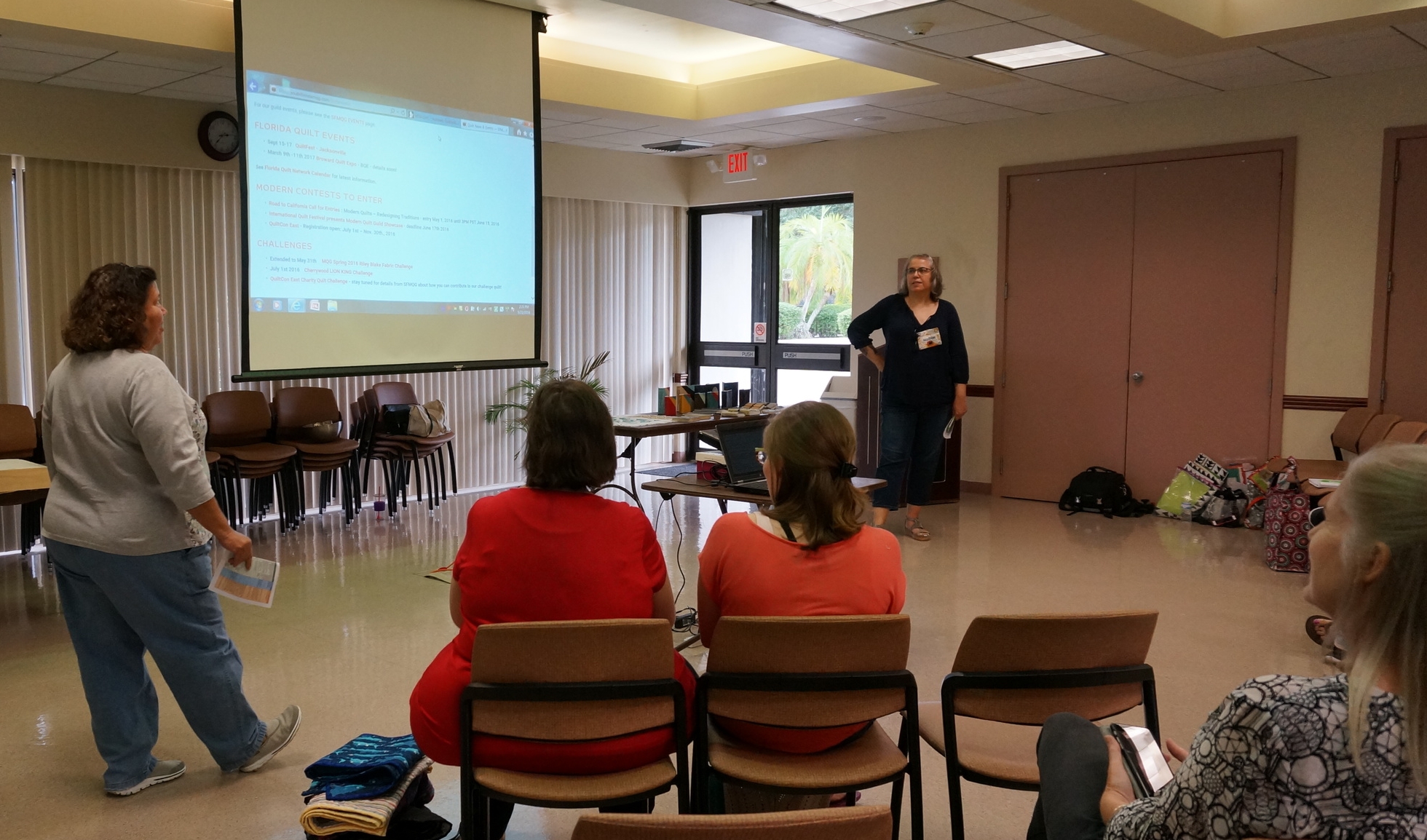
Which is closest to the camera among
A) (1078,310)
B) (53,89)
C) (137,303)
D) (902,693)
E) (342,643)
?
(902,693)

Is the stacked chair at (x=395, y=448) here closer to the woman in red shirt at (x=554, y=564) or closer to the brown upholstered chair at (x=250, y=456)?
the brown upholstered chair at (x=250, y=456)

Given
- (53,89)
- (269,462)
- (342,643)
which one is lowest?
(342,643)

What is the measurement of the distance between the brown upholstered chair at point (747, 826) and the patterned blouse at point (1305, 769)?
44 cm

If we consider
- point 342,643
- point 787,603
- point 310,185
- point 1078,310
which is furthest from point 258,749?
point 1078,310

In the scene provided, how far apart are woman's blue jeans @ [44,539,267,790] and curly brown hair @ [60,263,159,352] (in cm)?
56

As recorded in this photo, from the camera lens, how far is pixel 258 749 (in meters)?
3.20

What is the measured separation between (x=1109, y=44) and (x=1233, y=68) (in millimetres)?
1066

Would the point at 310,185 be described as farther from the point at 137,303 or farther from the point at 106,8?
the point at 137,303

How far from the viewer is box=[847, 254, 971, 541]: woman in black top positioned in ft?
20.7

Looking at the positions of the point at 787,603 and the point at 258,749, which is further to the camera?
the point at 258,749

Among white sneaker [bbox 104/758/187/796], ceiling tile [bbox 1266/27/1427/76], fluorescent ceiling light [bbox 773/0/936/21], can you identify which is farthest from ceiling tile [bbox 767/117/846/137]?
white sneaker [bbox 104/758/187/796]

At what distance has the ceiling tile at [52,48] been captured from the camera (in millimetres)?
5062

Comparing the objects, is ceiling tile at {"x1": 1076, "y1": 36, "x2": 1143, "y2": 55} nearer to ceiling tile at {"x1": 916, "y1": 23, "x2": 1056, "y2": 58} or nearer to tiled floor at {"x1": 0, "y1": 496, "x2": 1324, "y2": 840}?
ceiling tile at {"x1": 916, "y1": 23, "x2": 1056, "y2": 58}

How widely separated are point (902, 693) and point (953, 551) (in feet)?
12.9
